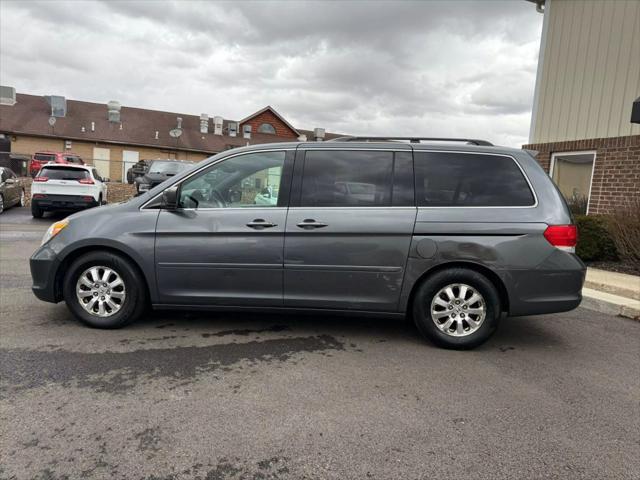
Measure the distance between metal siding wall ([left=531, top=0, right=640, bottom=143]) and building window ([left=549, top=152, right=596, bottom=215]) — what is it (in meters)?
0.42

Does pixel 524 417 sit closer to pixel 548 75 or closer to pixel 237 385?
pixel 237 385

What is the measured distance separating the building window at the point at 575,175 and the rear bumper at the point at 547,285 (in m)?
6.13

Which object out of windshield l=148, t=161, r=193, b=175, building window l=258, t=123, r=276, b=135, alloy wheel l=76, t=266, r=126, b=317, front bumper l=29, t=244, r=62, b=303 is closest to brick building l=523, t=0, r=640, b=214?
alloy wheel l=76, t=266, r=126, b=317

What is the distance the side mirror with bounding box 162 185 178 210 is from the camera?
14.1 feet

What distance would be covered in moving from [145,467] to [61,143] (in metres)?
38.4

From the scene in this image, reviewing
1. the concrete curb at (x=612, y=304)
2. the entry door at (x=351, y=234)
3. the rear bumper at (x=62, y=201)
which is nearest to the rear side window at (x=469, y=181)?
the entry door at (x=351, y=234)

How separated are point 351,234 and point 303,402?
61.9 inches

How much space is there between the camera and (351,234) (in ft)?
13.6

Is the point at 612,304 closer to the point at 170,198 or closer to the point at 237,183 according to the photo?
the point at 237,183

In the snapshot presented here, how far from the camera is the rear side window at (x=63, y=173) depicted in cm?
1308

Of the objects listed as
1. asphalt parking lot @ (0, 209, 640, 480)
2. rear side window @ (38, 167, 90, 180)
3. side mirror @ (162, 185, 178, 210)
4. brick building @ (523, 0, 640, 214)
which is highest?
brick building @ (523, 0, 640, 214)

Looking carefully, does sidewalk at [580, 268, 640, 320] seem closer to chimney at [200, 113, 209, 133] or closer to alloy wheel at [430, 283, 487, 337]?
alloy wheel at [430, 283, 487, 337]


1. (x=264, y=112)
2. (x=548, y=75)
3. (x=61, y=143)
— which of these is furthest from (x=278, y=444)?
(x=264, y=112)

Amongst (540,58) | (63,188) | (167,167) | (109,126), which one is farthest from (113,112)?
(540,58)
